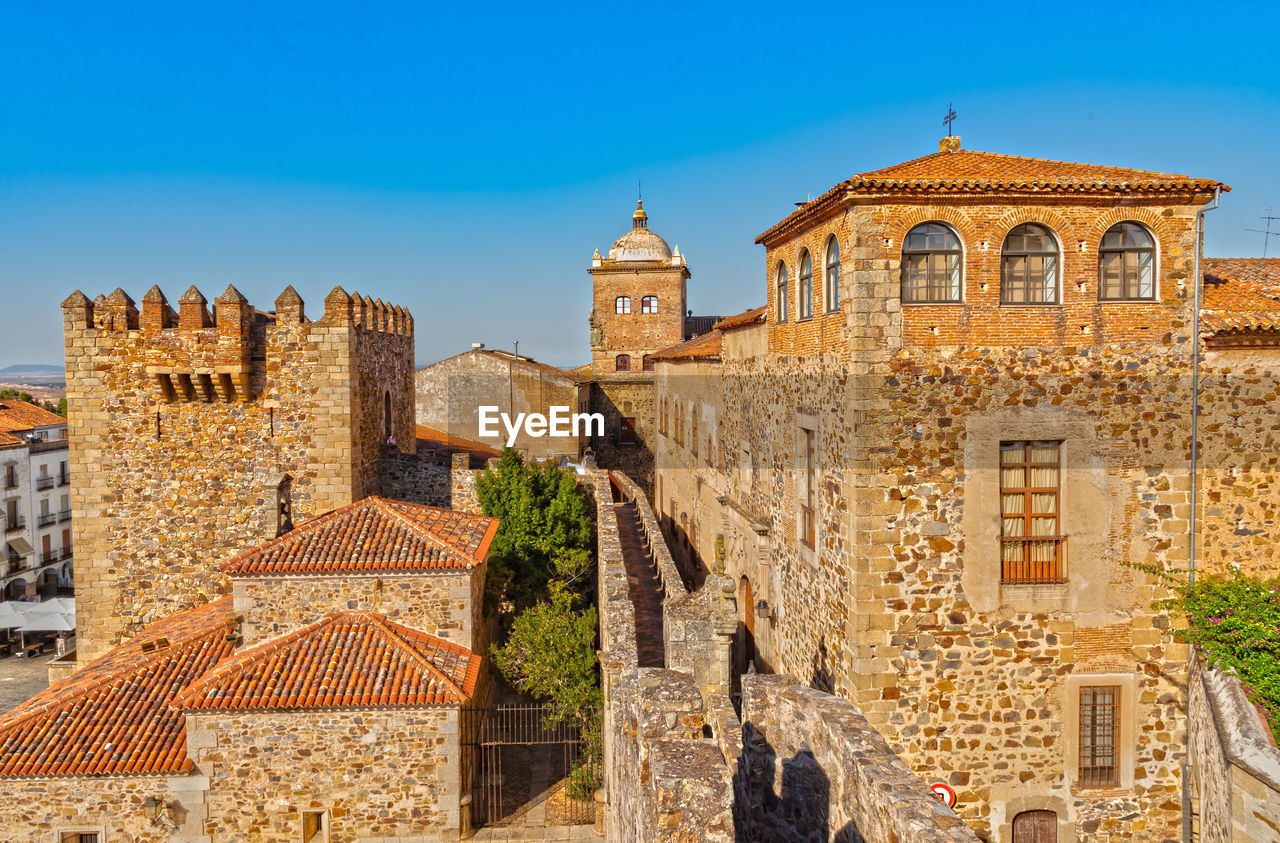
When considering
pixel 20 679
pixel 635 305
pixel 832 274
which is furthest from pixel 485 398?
pixel 832 274

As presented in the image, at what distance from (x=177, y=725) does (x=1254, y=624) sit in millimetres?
13017

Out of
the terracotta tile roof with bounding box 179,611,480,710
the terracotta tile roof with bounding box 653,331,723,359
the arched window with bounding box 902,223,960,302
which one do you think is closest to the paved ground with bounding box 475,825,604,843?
the terracotta tile roof with bounding box 179,611,480,710

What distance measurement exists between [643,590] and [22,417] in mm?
36552

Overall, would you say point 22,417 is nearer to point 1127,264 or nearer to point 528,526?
point 528,526

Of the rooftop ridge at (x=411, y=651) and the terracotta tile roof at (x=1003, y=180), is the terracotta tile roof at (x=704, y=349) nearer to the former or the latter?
the terracotta tile roof at (x=1003, y=180)

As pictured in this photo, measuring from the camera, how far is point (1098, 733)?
9742mm

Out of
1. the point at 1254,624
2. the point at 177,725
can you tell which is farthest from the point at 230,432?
the point at 1254,624

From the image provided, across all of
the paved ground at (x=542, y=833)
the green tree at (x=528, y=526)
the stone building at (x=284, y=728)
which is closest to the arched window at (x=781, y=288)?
the stone building at (x=284, y=728)

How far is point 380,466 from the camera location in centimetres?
1912

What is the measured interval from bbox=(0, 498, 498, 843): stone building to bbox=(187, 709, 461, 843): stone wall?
18 mm

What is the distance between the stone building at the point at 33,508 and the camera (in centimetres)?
3259

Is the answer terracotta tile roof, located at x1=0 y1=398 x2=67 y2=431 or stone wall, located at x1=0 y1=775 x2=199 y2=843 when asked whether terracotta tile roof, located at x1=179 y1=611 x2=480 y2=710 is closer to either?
stone wall, located at x1=0 y1=775 x2=199 y2=843

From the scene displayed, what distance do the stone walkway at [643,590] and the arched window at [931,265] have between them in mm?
5235

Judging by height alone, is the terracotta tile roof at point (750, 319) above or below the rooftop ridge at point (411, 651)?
above
